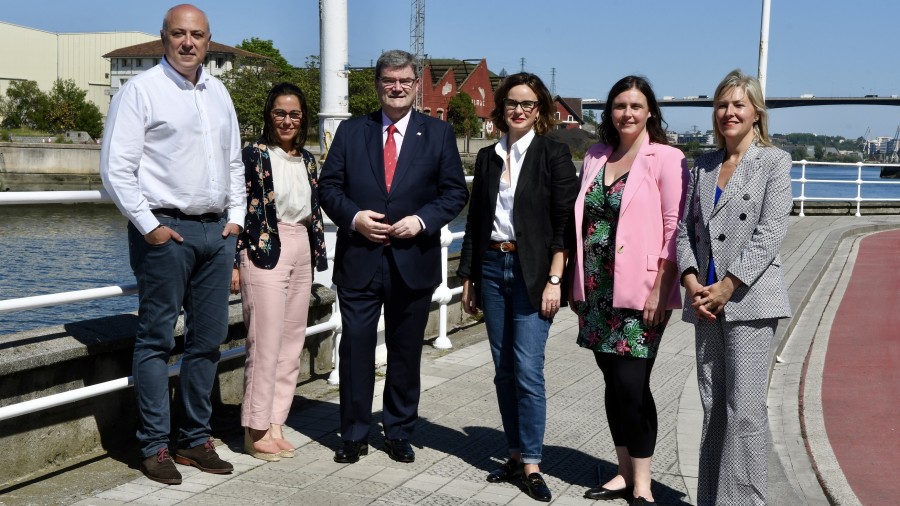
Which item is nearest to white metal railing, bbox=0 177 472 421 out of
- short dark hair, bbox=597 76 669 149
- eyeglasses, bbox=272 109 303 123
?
eyeglasses, bbox=272 109 303 123

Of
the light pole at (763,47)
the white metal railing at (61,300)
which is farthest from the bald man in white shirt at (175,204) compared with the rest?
the light pole at (763,47)

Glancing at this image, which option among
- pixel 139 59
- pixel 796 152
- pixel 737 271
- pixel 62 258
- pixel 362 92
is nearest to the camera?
pixel 737 271

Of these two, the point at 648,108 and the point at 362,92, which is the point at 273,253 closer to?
the point at 648,108

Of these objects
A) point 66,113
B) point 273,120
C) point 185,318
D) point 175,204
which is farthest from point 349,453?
point 66,113

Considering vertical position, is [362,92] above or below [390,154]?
above

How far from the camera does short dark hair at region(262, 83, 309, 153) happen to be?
5.03m

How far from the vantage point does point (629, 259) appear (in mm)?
4340

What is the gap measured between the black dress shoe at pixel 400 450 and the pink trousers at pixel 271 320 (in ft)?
1.80

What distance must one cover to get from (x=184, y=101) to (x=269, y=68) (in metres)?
77.5

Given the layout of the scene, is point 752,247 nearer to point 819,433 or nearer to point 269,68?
point 819,433

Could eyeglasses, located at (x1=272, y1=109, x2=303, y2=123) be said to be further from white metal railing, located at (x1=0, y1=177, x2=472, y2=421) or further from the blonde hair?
the blonde hair

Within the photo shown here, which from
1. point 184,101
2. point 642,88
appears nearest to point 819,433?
point 642,88

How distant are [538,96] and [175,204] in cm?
167

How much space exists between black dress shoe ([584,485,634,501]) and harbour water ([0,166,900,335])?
Result: 1380 centimetres
